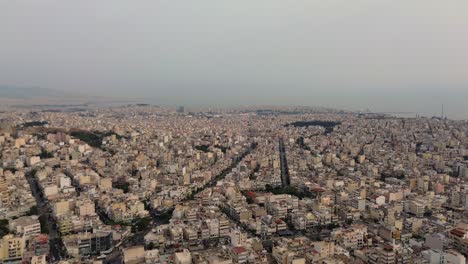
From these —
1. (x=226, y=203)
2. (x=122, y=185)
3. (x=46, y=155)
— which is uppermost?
(x=46, y=155)

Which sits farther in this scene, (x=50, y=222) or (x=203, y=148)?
(x=203, y=148)

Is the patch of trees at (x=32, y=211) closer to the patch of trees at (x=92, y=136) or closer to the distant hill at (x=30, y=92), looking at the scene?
the patch of trees at (x=92, y=136)

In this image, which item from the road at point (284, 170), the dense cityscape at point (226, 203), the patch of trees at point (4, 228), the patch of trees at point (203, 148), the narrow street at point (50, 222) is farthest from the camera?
the patch of trees at point (203, 148)

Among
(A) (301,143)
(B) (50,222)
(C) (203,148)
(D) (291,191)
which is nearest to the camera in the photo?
(B) (50,222)

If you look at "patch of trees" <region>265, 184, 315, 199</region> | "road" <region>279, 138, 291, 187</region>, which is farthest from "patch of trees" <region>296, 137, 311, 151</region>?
"patch of trees" <region>265, 184, 315, 199</region>

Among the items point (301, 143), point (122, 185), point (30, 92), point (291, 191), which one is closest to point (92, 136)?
point (122, 185)

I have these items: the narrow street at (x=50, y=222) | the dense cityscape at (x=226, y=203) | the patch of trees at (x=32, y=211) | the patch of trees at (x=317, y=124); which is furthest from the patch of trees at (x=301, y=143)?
the patch of trees at (x=32, y=211)

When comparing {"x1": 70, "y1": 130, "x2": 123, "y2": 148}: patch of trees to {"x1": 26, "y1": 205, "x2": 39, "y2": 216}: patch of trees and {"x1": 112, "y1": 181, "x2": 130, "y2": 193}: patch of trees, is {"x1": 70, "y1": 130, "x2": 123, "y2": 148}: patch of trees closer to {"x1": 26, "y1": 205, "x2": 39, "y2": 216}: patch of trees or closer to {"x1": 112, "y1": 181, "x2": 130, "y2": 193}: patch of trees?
{"x1": 112, "y1": 181, "x2": 130, "y2": 193}: patch of trees

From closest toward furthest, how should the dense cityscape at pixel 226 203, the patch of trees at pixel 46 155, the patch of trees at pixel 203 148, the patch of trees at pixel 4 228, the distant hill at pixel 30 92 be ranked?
1. the dense cityscape at pixel 226 203
2. the patch of trees at pixel 4 228
3. the patch of trees at pixel 46 155
4. the patch of trees at pixel 203 148
5. the distant hill at pixel 30 92

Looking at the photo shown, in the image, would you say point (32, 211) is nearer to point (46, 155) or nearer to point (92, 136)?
point (46, 155)
